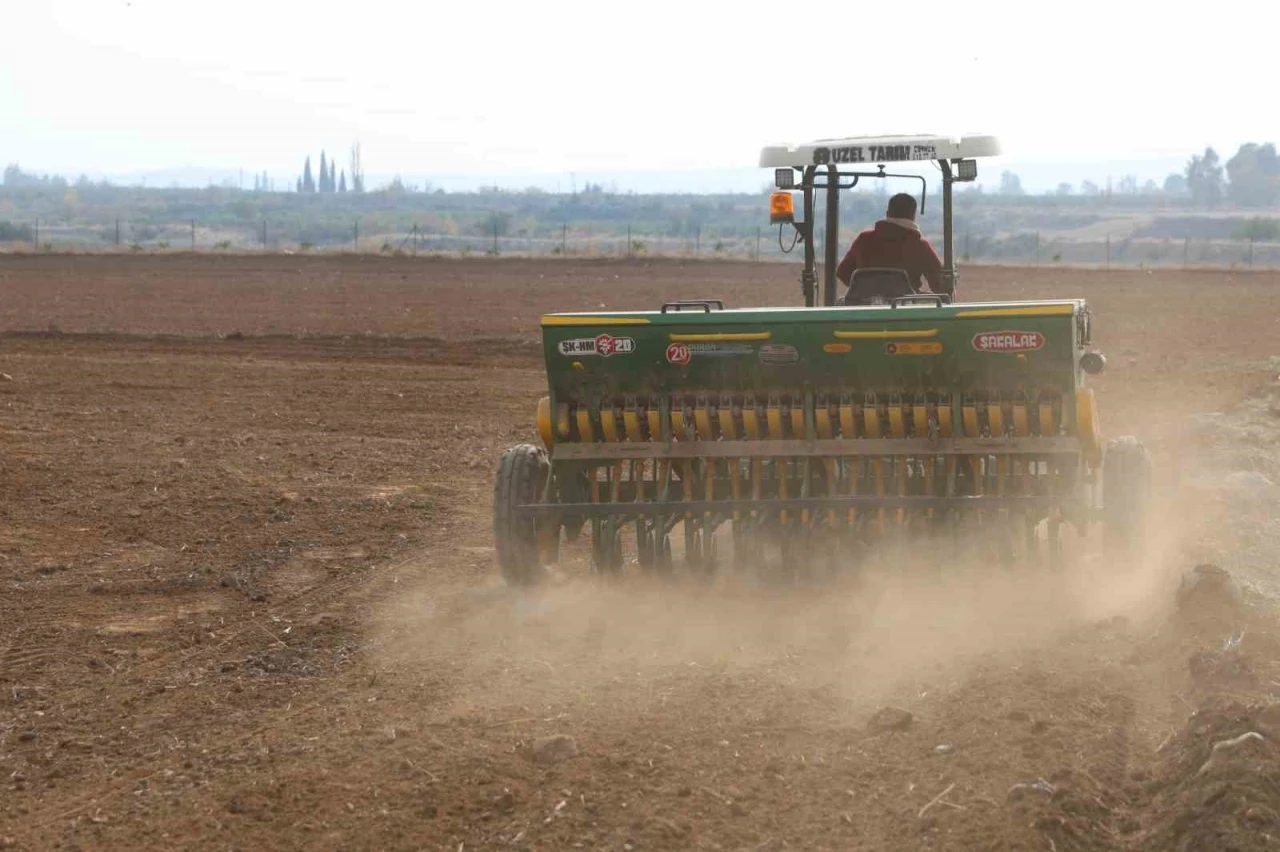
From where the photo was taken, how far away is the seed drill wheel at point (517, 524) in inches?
357

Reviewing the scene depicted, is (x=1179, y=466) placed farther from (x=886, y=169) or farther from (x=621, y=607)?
(x=621, y=607)

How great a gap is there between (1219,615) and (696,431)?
9.44 feet

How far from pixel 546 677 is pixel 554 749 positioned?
1.23m

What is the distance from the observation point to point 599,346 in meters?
8.91

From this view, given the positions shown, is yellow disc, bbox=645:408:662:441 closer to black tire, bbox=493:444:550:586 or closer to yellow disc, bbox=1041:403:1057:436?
black tire, bbox=493:444:550:586

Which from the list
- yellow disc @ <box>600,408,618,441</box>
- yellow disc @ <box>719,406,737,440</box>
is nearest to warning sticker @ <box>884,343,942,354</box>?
yellow disc @ <box>719,406,737,440</box>

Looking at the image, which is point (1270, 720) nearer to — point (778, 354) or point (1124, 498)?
point (1124, 498)

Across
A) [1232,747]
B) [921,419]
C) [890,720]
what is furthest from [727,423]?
[1232,747]

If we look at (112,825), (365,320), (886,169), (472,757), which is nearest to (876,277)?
(886,169)

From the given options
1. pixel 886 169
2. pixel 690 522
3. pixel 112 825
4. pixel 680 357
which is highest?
pixel 886 169

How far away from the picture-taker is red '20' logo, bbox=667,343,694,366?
8812mm

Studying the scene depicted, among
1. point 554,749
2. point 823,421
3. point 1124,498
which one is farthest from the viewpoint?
point 823,421

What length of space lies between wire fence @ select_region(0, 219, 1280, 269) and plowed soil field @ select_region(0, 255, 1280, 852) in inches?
1727

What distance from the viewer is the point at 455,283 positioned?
40531 mm
